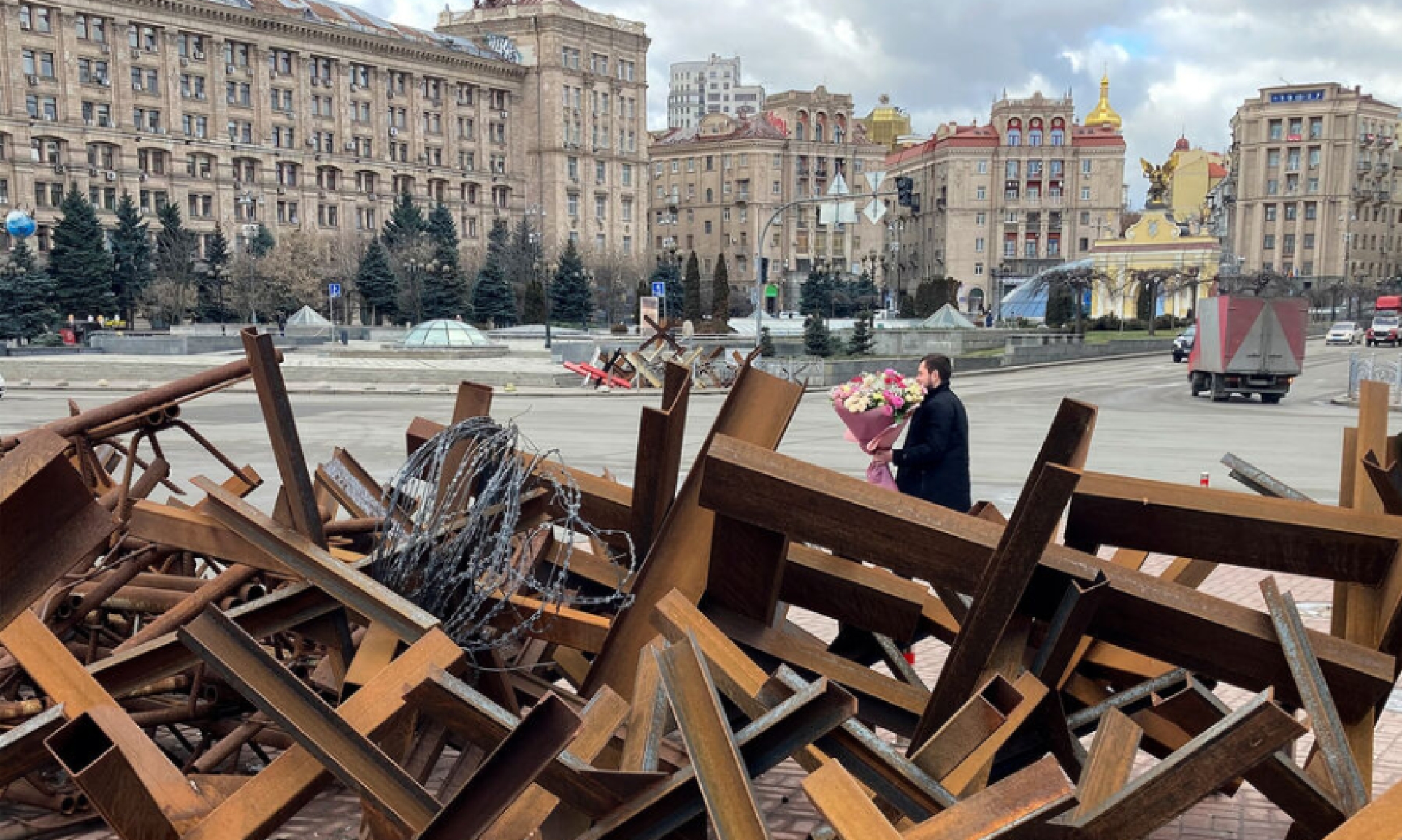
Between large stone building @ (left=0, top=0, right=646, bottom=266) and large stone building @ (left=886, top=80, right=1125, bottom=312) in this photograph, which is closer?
large stone building @ (left=0, top=0, right=646, bottom=266)

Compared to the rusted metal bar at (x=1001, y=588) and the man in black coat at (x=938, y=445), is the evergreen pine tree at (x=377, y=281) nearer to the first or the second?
the man in black coat at (x=938, y=445)

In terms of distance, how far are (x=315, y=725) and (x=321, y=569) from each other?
0.58 m

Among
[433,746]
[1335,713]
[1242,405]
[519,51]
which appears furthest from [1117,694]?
[519,51]

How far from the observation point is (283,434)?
2994 mm

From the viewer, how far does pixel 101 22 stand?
89.8m

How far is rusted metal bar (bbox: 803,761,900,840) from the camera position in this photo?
6.46ft

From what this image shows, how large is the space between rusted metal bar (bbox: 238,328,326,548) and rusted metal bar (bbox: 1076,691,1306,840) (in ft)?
6.46

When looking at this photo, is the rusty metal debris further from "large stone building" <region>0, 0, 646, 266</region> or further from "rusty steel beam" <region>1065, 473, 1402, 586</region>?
"large stone building" <region>0, 0, 646, 266</region>

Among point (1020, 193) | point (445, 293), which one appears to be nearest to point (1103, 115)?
point (1020, 193)

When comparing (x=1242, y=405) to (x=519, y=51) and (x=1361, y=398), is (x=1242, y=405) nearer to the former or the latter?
(x=1361, y=398)

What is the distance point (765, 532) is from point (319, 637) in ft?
3.98

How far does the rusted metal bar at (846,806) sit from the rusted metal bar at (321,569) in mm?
1036

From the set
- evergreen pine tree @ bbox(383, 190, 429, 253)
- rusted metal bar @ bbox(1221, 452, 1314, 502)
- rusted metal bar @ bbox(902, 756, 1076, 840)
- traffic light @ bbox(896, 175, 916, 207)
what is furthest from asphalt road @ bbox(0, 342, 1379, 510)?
evergreen pine tree @ bbox(383, 190, 429, 253)

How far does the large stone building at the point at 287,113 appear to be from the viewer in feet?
284
